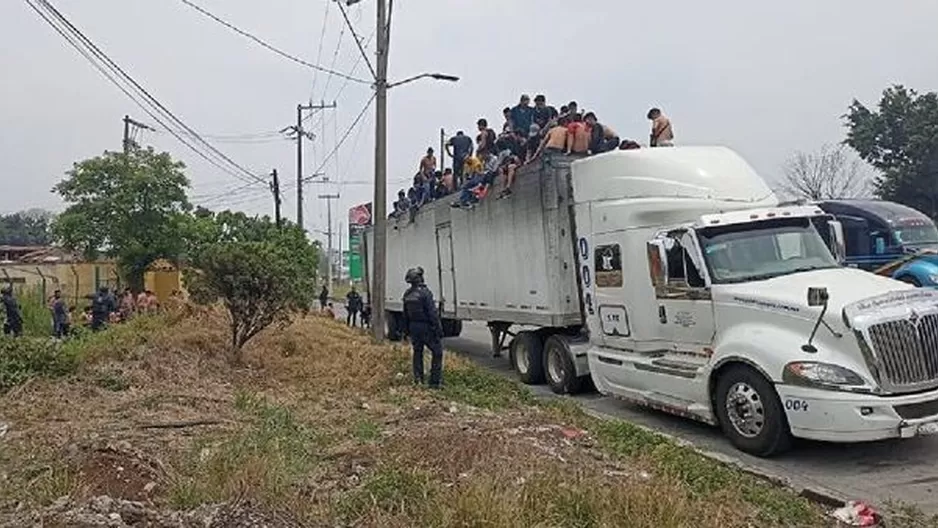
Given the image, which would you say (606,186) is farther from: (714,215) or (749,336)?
(749,336)

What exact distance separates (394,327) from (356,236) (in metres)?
6.57

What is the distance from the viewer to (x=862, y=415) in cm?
→ 786

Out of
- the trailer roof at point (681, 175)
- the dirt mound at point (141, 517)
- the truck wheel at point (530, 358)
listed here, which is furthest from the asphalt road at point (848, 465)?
the dirt mound at point (141, 517)

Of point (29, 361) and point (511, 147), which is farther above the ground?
point (511, 147)

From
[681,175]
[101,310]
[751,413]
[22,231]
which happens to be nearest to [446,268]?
[681,175]

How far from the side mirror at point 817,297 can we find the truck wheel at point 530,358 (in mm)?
6165

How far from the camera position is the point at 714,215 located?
993 cm

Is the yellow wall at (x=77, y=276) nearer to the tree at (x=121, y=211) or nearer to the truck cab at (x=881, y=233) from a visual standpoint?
the tree at (x=121, y=211)

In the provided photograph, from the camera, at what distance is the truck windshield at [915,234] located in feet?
51.6

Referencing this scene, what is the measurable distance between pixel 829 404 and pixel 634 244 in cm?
347

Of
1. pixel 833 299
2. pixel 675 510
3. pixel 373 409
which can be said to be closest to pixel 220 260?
pixel 373 409

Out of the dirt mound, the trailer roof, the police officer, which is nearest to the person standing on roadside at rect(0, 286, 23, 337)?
the police officer

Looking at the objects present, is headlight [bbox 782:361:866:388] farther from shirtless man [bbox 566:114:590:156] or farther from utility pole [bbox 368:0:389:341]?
utility pole [bbox 368:0:389:341]

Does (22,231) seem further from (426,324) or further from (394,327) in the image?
(426,324)
